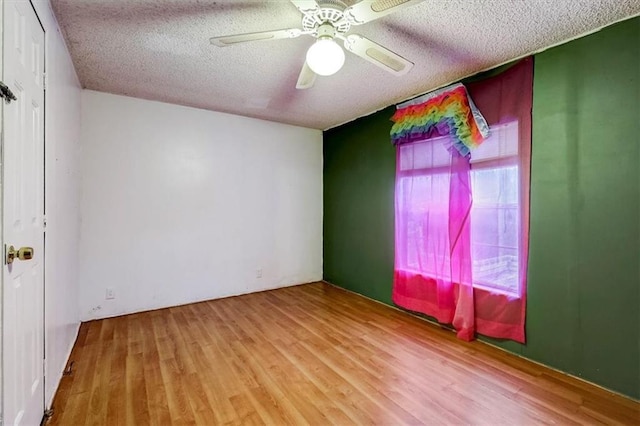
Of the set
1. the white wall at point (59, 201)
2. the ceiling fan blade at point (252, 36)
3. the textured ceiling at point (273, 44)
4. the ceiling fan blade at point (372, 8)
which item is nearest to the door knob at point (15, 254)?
the white wall at point (59, 201)

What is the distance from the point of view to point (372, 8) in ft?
4.87

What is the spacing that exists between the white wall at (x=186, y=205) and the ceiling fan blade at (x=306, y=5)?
2599mm

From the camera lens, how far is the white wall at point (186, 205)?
3.18 meters

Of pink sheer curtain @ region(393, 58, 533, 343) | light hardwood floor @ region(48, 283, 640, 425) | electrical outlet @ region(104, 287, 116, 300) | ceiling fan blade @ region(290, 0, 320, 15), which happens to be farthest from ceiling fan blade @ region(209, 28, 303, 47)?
electrical outlet @ region(104, 287, 116, 300)

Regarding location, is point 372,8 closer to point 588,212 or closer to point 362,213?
point 588,212

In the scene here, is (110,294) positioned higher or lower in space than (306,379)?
higher

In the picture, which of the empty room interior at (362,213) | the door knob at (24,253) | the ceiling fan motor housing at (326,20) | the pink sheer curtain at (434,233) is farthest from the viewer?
the pink sheer curtain at (434,233)

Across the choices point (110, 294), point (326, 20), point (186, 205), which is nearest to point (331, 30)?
point (326, 20)

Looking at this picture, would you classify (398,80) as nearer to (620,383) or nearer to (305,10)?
(305,10)

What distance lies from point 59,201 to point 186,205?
5.33 feet

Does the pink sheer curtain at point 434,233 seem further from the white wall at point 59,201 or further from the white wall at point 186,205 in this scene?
the white wall at point 59,201

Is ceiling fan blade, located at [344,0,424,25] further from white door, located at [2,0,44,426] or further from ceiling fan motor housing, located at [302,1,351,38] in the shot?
white door, located at [2,0,44,426]

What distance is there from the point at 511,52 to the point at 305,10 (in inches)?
70.4

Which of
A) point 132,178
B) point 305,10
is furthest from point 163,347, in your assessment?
point 305,10
